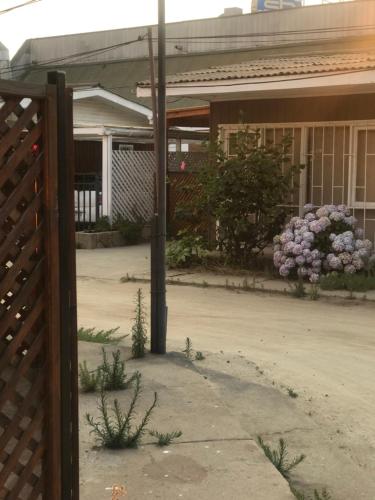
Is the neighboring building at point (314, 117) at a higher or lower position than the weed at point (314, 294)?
higher

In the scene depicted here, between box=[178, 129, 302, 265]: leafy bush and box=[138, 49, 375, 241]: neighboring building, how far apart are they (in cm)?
38

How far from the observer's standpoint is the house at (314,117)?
1332 cm

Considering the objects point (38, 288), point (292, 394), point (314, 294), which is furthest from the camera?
point (314, 294)

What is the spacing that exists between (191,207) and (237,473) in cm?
947

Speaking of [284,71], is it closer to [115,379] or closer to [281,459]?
[115,379]

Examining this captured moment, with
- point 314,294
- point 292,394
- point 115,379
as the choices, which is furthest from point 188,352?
point 314,294

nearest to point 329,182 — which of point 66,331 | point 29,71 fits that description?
point 66,331

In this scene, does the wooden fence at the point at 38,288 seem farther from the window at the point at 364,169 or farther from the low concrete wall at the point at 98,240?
the low concrete wall at the point at 98,240

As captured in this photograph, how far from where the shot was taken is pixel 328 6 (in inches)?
1497

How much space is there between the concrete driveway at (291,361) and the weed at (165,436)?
707mm

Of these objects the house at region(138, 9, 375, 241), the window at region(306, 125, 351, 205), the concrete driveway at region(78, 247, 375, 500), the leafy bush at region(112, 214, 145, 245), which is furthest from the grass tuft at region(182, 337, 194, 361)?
the leafy bush at region(112, 214, 145, 245)

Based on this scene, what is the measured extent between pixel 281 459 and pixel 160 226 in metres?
3.04

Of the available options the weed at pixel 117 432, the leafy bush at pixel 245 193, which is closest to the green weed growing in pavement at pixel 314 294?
the leafy bush at pixel 245 193

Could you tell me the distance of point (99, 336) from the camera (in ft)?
26.5
